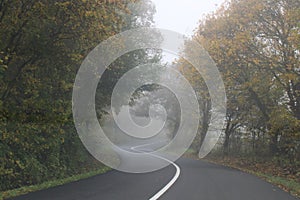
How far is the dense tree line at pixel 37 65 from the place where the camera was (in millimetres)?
11594

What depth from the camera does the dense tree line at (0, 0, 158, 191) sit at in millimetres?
11594

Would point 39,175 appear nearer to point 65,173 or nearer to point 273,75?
point 65,173

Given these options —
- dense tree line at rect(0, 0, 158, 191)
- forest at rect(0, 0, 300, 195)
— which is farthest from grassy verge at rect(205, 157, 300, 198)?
dense tree line at rect(0, 0, 158, 191)

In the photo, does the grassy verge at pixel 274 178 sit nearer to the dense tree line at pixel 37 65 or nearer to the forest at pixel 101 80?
the forest at pixel 101 80

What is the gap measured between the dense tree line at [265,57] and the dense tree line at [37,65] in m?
9.37

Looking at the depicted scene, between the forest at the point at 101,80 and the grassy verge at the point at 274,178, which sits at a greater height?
the forest at the point at 101,80

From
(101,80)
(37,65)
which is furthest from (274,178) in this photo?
(37,65)

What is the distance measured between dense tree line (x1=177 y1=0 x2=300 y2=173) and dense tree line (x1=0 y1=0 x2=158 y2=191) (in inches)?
369

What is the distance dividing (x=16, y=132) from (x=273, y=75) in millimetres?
14718

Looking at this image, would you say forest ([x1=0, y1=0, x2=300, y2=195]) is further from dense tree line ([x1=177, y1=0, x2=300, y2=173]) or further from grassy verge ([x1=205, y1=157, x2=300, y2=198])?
grassy verge ([x1=205, y1=157, x2=300, y2=198])

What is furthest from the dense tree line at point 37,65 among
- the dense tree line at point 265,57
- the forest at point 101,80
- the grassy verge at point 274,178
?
the dense tree line at point 265,57

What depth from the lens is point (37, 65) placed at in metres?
13.1

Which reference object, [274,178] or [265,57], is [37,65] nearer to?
[274,178]

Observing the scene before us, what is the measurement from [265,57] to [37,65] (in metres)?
12.9
